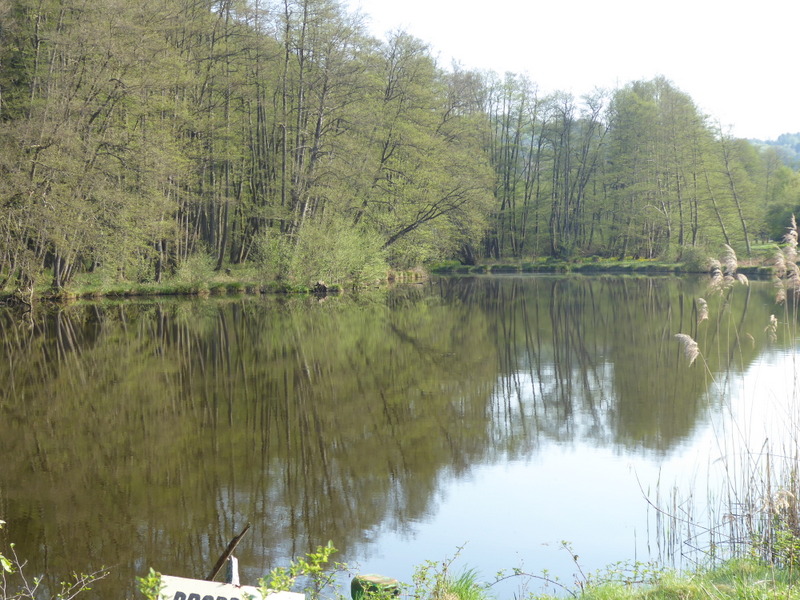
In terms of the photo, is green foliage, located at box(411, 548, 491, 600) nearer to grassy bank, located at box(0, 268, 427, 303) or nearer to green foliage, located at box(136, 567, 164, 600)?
green foliage, located at box(136, 567, 164, 600)

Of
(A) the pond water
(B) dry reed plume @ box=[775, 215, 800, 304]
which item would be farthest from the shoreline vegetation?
(B) dry reed plume @ box=[775, 215, 800, 304]

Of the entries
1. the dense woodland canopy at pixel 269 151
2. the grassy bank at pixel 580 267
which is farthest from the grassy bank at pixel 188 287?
the grassy bank at pixel 580 267

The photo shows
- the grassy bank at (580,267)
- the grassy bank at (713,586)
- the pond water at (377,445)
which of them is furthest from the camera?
the grassy bank at (580,267)

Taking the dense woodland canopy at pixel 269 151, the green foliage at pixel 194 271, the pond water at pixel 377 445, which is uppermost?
the dense woodland canopy at pixel 269 151

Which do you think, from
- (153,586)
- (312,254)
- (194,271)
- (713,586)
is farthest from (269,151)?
(153,586)

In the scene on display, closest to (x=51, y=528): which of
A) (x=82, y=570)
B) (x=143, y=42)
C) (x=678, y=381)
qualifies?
(x=82, y=570)

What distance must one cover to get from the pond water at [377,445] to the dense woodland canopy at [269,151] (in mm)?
10265

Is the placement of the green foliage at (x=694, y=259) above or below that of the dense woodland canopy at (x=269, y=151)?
below

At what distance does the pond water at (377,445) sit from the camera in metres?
6.25

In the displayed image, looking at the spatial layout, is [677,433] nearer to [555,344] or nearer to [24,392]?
[555,344]

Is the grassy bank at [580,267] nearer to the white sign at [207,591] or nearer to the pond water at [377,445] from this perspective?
the pond water at [377,445]

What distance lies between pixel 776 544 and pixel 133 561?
15.5 ft

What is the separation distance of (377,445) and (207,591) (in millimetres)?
5892

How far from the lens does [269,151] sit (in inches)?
1542
